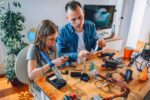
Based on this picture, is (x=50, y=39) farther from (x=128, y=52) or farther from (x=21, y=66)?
(x=128, y=52)

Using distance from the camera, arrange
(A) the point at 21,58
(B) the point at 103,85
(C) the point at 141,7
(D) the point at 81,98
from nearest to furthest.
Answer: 1. (D) the point at 81,98
2. (B) the point at 103,85
3. (A) the point at 21,58
4. (C) the point at 141,7

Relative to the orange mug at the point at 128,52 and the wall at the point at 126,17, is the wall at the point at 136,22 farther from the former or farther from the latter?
the orange mug at the point at 128,52

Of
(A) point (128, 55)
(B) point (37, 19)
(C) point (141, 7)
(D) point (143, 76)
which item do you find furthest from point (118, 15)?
(D) point (143, 76)

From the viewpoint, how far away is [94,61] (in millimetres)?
1328

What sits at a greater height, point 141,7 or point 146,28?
point 141,7

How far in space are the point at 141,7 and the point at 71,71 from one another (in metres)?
3.88

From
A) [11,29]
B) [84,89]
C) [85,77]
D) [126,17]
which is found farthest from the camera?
[126,17]

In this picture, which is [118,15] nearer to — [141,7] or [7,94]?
[141,7]

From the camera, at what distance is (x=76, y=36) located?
160 centimetres

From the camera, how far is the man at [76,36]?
1.45 meters

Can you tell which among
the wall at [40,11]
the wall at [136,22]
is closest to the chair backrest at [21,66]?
the wall at [40,11]

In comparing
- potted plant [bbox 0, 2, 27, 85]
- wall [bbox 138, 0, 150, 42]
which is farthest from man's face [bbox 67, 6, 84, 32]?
wall [bbox 138, 0, 150, 42]

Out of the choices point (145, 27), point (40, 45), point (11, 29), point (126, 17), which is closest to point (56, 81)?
point (40, 45)

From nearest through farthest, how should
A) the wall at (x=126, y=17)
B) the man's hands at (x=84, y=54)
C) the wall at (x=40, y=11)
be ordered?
the man's hands at (x=84, y=54)
the wall at (x=40, y=11)
the wall at (x=126, y=17)
